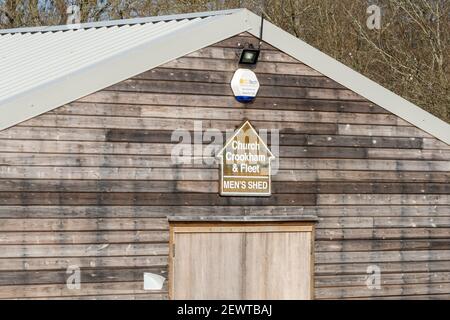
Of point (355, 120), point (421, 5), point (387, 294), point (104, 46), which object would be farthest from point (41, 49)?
point (421, 5)

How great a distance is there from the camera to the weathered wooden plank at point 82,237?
13477mm

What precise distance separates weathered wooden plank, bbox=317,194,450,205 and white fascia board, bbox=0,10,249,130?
2.56 m

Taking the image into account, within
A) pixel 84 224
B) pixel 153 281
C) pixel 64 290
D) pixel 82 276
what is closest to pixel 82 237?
pixel 84 224

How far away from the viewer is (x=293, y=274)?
15.1 m

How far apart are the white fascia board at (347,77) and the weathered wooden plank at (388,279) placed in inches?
75.1

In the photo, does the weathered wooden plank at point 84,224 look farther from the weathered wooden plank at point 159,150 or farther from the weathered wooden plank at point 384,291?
the weathered wooden plank at point 384,291

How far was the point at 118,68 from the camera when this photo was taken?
551 inches

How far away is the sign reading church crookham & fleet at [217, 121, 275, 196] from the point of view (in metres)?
14.7

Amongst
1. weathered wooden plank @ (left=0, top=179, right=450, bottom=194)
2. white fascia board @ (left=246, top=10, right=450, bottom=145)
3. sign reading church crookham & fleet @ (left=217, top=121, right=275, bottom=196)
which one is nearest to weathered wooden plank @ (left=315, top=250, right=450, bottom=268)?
weathered wooden plank @ (left=0, top=179, right=450, bottom=194)

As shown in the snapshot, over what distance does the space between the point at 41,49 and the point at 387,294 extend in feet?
20.9

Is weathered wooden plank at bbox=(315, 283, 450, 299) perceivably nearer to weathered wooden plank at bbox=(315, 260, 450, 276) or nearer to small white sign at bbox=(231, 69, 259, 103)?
weathered wooden plank at bbox=(315, 260, 450, 276)

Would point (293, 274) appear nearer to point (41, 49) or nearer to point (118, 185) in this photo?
point (118, 185)

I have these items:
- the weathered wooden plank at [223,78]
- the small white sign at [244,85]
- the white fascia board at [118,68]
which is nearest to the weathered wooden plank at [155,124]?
the white fascia board at [118,68]
